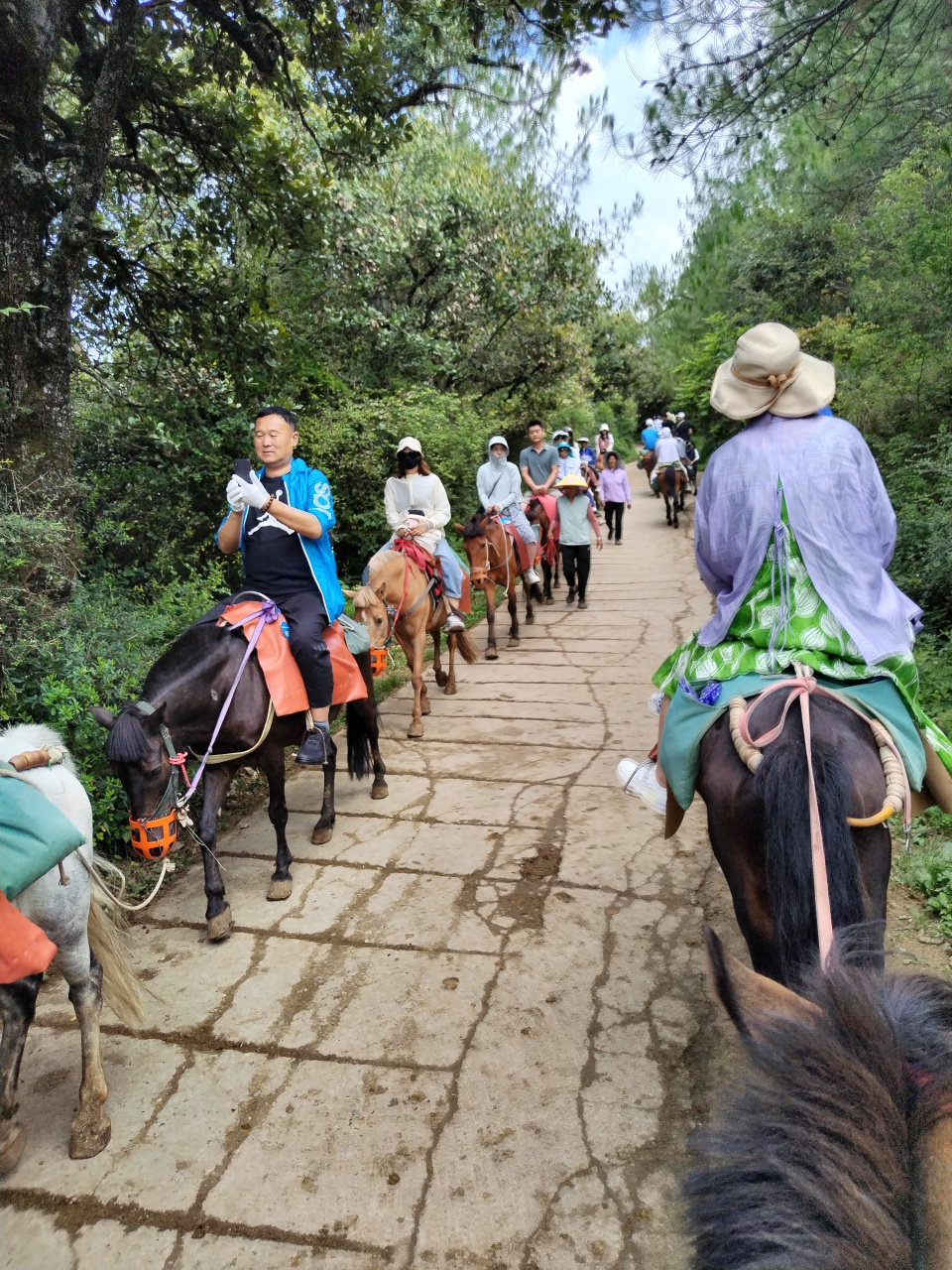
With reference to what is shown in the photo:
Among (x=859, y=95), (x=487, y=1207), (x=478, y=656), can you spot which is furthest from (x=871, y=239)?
A: (x=487, y=1207)

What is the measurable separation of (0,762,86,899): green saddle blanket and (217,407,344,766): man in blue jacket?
1.78 metres

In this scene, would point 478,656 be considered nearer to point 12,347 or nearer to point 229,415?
point 229,415

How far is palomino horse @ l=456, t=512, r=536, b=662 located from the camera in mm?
8445

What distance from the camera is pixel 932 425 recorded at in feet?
26.6

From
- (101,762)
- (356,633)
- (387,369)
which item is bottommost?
(101,762)

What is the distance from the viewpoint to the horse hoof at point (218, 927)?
3617mm

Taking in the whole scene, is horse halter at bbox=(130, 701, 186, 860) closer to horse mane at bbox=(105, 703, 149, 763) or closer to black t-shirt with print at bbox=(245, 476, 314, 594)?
horse mane at bbox=(105, 703, 149, 763)

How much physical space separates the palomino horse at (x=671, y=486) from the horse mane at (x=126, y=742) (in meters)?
14.4

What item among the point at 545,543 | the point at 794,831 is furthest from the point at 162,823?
the point at 545,543

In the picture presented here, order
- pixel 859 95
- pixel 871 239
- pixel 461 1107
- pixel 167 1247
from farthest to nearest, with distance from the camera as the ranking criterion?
pixel 871 239
pixel 859 95
pixel 461 1107
pixel 167 1247

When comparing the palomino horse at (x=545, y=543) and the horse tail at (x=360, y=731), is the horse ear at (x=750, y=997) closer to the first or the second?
the horse tail at (x=360, y=731)

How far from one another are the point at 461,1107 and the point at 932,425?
7.98m

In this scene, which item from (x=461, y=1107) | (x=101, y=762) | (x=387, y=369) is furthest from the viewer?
(x=387, y=369)

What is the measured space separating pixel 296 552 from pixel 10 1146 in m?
2.71
